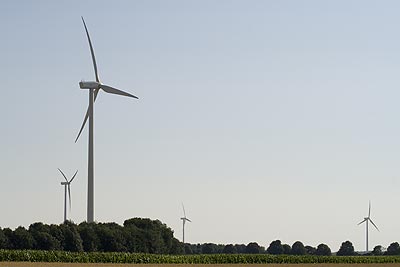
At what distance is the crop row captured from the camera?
10494 centimetres

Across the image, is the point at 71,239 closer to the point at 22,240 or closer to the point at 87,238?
the point at 87,238

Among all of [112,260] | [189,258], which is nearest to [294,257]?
[189,258]

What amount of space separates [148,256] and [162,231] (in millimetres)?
45085

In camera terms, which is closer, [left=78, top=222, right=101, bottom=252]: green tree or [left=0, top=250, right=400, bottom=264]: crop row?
[left=0, top=250, right=400, bottom=264]: crop row

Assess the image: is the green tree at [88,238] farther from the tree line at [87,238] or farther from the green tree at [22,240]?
the green tree at [22,240]

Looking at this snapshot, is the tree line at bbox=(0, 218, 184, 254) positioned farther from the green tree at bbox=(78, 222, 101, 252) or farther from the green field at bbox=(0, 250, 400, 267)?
the green field at bbox=(0, 250, 400, 267)

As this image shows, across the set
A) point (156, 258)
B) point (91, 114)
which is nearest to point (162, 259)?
point (156, 258)

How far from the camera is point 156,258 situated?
378 ft

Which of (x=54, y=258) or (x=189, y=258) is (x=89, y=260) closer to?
(x=54, y=258)

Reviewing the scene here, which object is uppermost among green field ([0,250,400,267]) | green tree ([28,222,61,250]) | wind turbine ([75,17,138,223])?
wind turbine ([75,17,138,223])

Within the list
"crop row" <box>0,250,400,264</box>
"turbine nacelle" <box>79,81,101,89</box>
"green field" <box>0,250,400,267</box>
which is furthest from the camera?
"turbine nacelle" <box>79,81,101,89</box>

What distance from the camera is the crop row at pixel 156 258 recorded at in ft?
344

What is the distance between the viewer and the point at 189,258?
118188 millimetres

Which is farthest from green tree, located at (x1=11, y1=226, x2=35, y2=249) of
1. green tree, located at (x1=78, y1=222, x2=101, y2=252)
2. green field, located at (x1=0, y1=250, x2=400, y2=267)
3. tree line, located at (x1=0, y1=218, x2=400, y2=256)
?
green field, located at (x1=0, y1=250, x2=400, y2=267)
